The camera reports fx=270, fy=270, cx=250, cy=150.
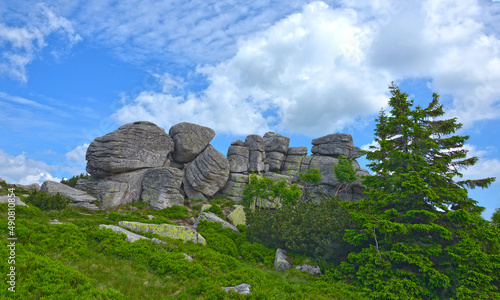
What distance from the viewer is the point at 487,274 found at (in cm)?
1478

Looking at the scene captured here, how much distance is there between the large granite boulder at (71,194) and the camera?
3056 centimetres

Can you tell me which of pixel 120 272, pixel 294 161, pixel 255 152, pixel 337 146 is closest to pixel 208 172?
pixel 255 152

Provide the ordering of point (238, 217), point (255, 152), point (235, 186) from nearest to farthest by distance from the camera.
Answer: point (238, 217) < point (235, 186) < point (255, 152)

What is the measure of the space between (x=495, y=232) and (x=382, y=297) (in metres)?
7.83

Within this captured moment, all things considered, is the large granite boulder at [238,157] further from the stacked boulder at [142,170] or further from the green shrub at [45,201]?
the green shrub at [45,201]

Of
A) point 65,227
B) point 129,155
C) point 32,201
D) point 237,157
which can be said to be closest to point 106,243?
point 65,227

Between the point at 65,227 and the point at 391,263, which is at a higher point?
the point at 65,227

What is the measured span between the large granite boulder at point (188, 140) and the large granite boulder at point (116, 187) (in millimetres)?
7133

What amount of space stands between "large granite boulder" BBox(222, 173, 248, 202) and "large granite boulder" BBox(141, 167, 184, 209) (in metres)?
10.6

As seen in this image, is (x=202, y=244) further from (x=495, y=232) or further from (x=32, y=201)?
(x=495, y=232)

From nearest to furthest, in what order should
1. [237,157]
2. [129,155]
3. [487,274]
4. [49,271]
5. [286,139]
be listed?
1. [49,271]
2. [487,274]
3. [129,155]
4. [237,157]
5. [286,139]

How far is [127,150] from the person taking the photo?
3784cm

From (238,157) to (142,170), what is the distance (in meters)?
18.4

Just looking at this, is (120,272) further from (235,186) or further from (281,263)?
(235,186)
